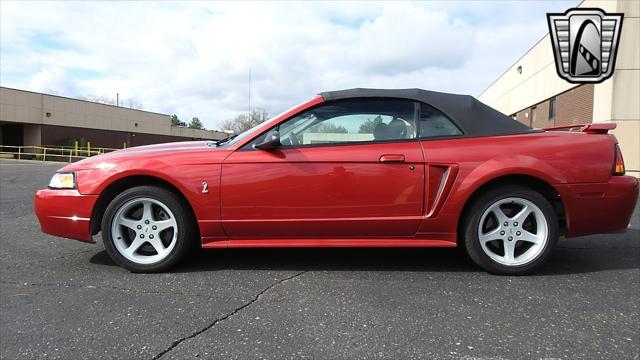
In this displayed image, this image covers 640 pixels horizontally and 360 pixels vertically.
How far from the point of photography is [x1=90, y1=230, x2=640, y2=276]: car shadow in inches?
145

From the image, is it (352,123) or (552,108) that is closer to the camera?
(352,123)

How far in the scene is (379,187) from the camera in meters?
3.41

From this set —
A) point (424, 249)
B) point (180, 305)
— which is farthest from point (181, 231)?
point (424, 249)

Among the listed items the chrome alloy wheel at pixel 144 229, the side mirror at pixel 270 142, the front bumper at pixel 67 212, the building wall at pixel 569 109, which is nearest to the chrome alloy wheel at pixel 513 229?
the side mirror at pixel 270 142

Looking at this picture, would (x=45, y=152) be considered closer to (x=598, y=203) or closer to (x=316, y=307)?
(x=316, y=307)

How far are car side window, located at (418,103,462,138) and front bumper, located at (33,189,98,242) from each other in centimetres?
270

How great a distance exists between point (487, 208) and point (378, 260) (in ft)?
3.39

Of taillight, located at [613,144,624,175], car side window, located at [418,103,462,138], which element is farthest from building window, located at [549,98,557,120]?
car side window, located at [418,103,462,138]

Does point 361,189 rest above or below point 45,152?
below

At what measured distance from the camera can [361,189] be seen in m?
3.41

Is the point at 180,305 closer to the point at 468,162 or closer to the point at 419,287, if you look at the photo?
the point at 419,287

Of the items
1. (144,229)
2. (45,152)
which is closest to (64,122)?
(45,152)

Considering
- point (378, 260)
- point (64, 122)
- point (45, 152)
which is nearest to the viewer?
point (378, 260)

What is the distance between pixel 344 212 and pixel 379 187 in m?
0.33
